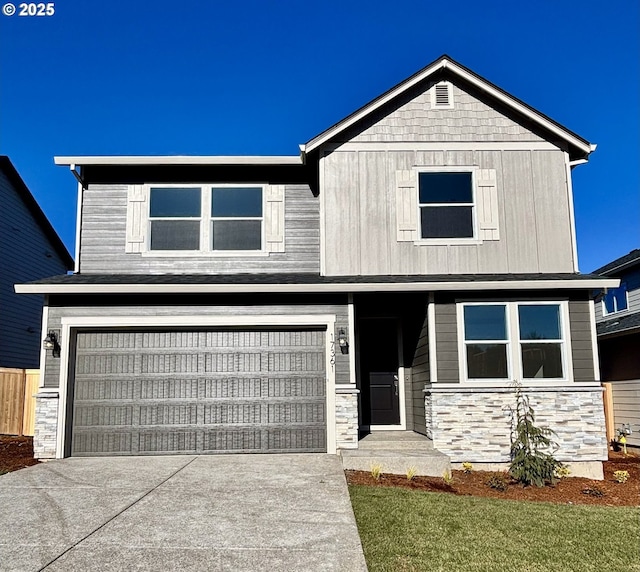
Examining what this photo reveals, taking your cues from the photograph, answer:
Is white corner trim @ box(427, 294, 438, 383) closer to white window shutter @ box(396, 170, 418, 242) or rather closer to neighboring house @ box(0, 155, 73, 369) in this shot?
white window shutter @ box(396, 170, 418, 242)

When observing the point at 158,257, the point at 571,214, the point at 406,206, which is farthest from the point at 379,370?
the point at 158,257

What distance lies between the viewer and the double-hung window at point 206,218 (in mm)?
10875

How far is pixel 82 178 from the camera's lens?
10984 mm

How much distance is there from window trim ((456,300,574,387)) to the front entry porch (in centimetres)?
134

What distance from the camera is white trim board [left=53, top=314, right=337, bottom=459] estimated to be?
9.62m

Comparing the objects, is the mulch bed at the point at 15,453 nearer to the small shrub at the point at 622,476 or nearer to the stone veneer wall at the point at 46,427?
the stone veneer wall at the point at 46,427

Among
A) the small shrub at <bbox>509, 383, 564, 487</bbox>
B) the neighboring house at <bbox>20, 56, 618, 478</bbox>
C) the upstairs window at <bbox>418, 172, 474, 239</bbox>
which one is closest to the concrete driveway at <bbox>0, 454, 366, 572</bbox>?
the neighboring house at <bbox>20, 56, 618, 478</bbox>

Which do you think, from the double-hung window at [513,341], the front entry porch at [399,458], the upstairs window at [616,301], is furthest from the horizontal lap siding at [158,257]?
the upstairs window at [616,301]

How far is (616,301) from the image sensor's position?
17.3m

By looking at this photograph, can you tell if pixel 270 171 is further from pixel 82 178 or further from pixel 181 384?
pixel 181 384

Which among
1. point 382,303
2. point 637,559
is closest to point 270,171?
point 382,303

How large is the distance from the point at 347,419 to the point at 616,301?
38.6ft

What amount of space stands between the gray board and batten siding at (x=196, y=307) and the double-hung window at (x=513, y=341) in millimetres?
2210

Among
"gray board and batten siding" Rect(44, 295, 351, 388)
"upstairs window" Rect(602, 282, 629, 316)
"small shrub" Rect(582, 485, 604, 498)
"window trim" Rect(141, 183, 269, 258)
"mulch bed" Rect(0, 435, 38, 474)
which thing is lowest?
"small shrub" Rect(582, 485, 604, 498)
